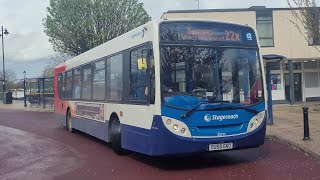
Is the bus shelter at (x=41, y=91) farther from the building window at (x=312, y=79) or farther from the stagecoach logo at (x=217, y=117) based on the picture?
the stagecoach logo at (x=217, y=117)

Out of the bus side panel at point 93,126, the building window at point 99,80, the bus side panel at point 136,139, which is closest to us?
the bus side panel at point 136,139

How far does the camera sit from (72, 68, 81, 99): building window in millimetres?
15266

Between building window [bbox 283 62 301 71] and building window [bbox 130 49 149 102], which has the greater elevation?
building window [bbox 283 62 301 71]

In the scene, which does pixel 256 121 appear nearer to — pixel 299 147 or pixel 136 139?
pixel 299 147

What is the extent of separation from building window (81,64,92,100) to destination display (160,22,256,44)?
17.1 feet

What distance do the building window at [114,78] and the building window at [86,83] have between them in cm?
198

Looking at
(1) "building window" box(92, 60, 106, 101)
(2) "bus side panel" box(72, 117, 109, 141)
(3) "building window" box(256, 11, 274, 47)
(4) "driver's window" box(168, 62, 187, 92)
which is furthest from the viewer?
(3) "building window" box(256, 11, 274, 47)

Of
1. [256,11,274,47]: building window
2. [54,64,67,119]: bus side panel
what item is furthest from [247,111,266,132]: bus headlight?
[256,11,274,47]: building window

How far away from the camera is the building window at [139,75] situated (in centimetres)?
930

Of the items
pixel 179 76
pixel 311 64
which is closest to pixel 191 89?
pixel 179 76

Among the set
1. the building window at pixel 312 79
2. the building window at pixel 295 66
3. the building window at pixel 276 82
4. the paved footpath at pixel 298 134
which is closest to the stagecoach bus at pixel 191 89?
the paved footpath at pixel 298 134

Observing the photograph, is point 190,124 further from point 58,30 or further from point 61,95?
point 58,30

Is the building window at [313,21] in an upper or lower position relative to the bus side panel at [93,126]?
upper

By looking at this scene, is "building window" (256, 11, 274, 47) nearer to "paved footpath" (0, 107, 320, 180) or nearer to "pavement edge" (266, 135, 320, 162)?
"pavement edge" (266, 135, 320, 162)
